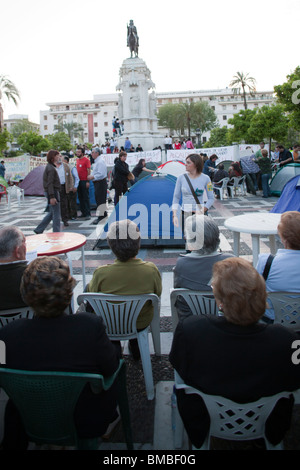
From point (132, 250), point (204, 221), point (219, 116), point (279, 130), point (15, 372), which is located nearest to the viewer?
point (15, 372)

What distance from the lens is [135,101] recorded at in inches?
1126

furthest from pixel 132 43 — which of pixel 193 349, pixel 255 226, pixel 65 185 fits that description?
pixel 193 349

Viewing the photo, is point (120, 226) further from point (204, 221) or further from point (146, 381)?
point (146, 381)

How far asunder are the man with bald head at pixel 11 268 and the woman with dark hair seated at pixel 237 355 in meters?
1.35

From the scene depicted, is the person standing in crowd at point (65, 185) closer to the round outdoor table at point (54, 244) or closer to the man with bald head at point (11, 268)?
the round outdoor table at point (54, 244)

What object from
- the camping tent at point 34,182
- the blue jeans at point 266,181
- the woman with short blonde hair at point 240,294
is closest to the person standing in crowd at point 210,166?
the blue jeans at point 266,181

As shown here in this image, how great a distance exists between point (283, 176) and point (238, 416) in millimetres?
11211

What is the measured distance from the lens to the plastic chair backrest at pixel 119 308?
249cm

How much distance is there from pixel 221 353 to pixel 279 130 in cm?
2822

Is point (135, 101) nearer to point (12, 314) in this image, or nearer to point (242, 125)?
point (242, 125)

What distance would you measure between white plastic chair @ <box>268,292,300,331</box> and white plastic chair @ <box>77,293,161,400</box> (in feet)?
2.69

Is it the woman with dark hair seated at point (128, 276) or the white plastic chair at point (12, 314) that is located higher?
the woman with dark hair seated at point (128, 276)
